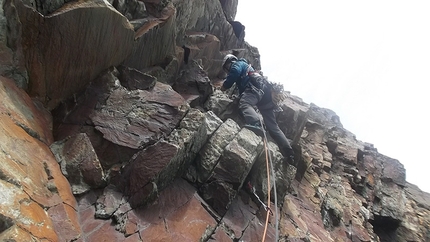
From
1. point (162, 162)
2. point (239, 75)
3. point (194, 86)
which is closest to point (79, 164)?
point (162, 162)

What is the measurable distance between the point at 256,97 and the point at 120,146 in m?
6.14

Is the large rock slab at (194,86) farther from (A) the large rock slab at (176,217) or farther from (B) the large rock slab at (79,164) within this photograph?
(B) the large rock slab at (79,164)

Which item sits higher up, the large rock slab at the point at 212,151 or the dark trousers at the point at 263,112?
the dark trousers at the point at 263,112

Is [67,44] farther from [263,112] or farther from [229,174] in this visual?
[263,112]

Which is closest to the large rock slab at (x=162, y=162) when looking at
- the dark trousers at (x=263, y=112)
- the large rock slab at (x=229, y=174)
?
the large rock slab at (x=229, y=174)

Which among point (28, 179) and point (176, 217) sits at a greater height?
point (28, 179)

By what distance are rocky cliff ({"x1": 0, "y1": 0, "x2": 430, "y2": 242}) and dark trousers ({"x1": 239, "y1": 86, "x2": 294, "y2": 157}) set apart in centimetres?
57

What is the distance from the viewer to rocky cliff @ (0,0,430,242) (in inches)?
216

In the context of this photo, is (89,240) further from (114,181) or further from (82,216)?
(114,181)

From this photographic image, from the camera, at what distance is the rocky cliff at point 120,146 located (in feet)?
18.0

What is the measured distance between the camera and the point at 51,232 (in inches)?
184

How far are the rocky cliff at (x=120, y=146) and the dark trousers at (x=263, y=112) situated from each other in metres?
0.57

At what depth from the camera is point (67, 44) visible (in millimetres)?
7062

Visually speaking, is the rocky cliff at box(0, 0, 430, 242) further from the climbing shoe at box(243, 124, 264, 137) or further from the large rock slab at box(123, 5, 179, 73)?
the climbing shoe at box(243, 124, 264, 137)
